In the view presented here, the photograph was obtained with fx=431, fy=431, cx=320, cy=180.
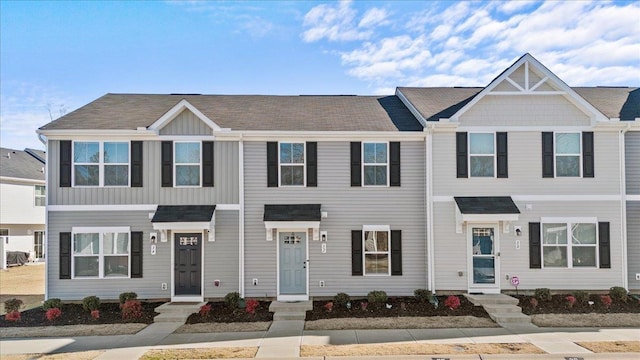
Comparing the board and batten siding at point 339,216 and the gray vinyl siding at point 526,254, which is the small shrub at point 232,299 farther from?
the gray vinyl siding at point 526,254

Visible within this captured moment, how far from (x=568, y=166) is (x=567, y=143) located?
74 cm

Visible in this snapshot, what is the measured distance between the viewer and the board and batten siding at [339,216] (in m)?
13.7

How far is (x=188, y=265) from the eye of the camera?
1362cm

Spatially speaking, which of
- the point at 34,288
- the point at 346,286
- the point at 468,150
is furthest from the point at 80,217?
the point at 468,150

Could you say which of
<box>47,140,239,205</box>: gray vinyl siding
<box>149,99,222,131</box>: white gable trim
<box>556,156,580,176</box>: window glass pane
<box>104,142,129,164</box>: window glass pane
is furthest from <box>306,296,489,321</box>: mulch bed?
<box>104,142,129,164</box>: window glass pane

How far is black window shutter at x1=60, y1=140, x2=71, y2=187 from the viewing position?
13.6 m

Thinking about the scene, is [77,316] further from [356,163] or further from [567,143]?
[567,143]

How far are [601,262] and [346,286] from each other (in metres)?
8.02

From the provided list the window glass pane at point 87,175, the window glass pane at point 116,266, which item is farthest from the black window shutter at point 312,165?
the window glass pane at point 87,175

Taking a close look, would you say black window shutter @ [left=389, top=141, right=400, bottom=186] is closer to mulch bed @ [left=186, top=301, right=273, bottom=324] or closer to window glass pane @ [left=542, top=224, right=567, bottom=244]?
window glass pane @ [left=542, top=224, right=567, bottom=244]

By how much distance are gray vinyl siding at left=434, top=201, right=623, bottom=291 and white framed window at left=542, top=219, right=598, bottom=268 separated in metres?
0.19

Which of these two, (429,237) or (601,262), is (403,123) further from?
(601,262)

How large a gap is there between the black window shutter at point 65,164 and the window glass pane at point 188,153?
337 centimetres

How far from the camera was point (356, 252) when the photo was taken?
1377 cm
